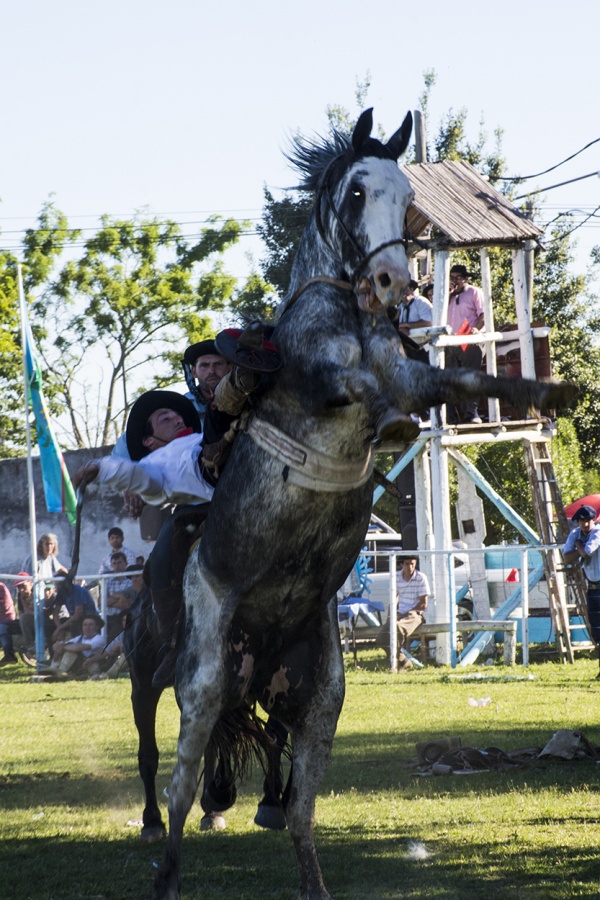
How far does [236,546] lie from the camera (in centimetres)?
505

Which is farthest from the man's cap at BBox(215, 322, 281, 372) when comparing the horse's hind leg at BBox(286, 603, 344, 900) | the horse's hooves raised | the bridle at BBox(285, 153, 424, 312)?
the horse's hooves raised

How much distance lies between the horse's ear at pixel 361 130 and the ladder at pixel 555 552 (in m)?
12.8

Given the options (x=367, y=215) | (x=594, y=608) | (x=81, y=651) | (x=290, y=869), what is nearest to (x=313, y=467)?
(x=367, y=215)

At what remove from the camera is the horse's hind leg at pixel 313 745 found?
16.6 feet

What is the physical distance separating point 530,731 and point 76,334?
33397 millimetres

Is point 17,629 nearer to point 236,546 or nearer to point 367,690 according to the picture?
point 367,690

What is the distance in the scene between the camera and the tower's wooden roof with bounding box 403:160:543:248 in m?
16.7

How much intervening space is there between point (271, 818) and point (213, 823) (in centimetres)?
47

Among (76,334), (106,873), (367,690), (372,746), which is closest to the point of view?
(106,873)

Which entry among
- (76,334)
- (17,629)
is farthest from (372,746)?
(76,334)

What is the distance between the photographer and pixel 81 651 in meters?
17.6

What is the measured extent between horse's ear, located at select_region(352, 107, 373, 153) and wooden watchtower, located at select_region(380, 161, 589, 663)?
11.4m

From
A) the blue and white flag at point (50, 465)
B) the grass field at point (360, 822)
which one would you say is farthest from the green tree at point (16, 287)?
the grass field at point (360, 822)

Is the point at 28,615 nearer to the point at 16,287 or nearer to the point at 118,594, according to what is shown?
the point at 118,594
